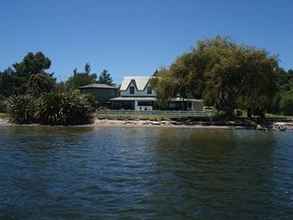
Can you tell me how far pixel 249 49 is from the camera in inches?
2040

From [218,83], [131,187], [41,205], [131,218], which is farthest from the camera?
[218,83]

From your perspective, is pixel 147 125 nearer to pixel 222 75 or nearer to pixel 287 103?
pixel 222 75

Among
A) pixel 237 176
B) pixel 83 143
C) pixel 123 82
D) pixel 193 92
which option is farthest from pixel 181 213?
pixel 123 82

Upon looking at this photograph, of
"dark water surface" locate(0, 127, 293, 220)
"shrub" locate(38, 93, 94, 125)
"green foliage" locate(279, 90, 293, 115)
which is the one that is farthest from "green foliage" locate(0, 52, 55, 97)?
"dark water surface" locate(0, 127, 293, 220)

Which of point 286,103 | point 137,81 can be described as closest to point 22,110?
point 137,81

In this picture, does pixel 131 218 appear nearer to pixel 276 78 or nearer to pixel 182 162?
pixel 182 162

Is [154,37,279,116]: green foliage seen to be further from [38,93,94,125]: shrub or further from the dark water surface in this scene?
the dark water surface

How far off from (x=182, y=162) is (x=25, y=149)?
9.94 meters

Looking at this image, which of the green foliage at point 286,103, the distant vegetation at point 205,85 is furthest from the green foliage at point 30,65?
the green foliage at point 286,103

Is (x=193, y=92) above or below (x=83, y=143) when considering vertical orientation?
above

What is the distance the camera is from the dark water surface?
37.2 ft

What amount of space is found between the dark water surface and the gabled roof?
1969 inches

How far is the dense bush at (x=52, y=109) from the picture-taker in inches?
1930

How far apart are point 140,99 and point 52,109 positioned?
25471 mm
